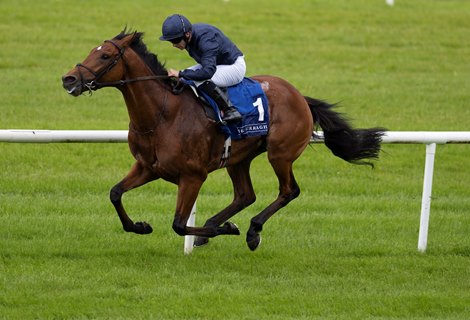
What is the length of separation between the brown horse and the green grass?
21.6 inches

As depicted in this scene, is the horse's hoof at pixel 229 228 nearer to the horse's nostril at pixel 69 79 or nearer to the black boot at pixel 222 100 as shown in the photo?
the black boot at pixel 222 100

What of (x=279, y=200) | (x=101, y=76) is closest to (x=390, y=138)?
(x=279, y=200)

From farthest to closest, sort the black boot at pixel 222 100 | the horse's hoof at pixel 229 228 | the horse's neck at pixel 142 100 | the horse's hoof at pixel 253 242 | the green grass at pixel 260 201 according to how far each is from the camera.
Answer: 1. the horse's hoof at pixel 253 242
2. the horse's hoof at pixel 229 228
3. the black boot at pixel 222 100
4. the horse's neck at pixel 142 100
5. the green grass at pixel 260 201

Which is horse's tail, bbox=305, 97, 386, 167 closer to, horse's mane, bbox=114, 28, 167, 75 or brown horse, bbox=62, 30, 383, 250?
brown horse, bbox=62, 30, 383, 250

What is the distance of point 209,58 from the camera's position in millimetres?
7965

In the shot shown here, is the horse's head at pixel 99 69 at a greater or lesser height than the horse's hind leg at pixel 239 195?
greater

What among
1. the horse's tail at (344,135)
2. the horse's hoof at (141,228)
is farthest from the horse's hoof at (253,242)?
the horse's tail at (344,135)

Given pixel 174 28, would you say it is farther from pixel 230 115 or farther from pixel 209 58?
pixel 230 115

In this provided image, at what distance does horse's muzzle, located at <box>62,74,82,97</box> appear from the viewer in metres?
7.46

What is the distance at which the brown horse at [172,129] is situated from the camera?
25.6 ft

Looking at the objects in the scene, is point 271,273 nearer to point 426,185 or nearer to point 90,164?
point 426,185

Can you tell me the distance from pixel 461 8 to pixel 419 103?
8528mm

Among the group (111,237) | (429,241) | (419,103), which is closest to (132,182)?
(111,237)

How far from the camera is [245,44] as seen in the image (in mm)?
19141
